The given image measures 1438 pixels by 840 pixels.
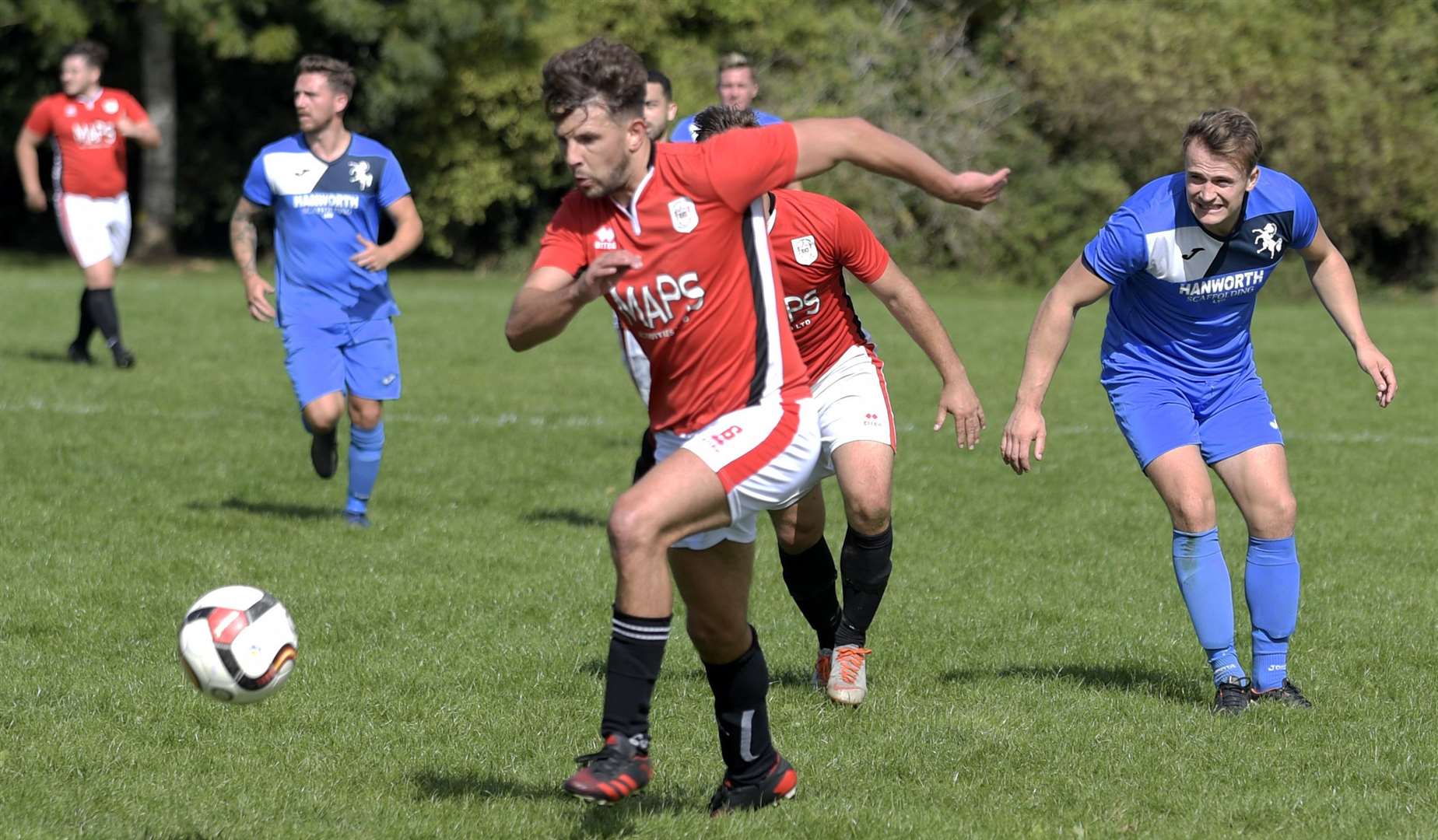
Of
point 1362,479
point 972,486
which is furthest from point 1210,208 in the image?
point 1362,479

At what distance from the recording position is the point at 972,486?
36.9ft

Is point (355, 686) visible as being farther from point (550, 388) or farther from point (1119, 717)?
point (550, 388)

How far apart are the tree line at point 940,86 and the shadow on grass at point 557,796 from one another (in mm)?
24636

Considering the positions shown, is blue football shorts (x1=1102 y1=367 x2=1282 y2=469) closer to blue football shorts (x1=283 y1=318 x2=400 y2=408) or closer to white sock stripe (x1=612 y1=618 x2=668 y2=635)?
white sock stripe (x1=612 y1=618 x2=668 y2=635)

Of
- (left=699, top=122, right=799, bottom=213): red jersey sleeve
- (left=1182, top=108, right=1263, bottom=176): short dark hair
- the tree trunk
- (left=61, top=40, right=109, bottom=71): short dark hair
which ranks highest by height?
(left=1182, top=108, right=1263, bottom=176): short dark hair

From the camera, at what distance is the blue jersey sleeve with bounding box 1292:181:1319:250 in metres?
6.22

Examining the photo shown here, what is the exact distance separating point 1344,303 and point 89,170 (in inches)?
500

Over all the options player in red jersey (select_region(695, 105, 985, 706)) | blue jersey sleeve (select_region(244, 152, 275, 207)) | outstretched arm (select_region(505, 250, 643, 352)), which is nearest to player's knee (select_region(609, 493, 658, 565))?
outstretched arm (select_region(505, 250, 643, 352))

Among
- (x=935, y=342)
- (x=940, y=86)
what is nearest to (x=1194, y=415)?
(x=935, y=342)

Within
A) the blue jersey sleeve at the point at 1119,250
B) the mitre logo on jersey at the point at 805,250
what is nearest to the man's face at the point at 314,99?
the mitre logo on jersey at the point at 805,250

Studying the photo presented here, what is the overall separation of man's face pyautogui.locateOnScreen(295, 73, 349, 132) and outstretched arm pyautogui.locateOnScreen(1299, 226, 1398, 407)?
5.14 metres

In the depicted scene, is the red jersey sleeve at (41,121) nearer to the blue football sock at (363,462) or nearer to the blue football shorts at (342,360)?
the blue football shorts at (342,360)

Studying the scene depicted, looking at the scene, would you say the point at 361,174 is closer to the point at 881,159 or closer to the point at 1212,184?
the point at 1212,184

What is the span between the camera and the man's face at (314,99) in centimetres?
923
